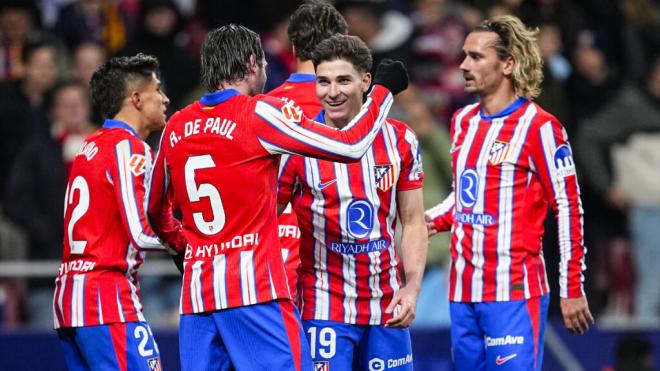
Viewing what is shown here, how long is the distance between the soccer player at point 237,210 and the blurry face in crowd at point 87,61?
5.64m

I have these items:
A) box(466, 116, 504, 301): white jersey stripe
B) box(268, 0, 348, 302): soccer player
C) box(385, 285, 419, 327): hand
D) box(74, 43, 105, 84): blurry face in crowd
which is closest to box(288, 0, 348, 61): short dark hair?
box(268, 0, 348, 302): soccer player

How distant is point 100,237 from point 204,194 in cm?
113

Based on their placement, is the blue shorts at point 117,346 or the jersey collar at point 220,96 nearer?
the jersey collar at point 220,96

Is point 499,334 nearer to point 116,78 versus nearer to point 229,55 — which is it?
point 229,55

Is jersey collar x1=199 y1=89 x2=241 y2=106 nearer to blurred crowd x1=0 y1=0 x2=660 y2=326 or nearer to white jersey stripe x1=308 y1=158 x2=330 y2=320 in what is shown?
white jersey stripe x1=308 y1=158 x2=330 y2=320

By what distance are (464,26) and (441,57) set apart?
2.03 ft

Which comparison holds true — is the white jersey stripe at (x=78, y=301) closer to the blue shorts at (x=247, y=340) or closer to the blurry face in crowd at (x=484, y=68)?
the blue shorts at (x=247, y=340)

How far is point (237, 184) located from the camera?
6062mm

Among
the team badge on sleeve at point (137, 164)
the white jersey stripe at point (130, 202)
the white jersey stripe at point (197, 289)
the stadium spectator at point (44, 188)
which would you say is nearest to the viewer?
the white jersey stripe at point (197, 289)

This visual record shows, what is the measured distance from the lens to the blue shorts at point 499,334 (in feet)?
23.3

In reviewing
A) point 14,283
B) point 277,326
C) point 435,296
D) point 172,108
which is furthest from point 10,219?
point 277,326

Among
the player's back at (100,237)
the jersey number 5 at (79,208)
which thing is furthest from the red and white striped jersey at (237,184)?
the jersey number 5 at (79,208)

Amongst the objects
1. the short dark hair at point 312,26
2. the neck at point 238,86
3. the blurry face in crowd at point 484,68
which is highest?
the short dark hair at point 312,26

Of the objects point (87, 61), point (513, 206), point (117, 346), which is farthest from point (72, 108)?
point (513, 206)
